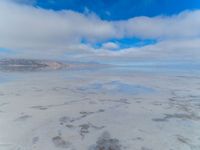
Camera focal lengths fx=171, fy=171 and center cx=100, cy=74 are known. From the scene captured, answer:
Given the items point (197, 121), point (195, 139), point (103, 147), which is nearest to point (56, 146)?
point (103, 147)

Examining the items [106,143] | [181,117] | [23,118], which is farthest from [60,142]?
[181,117]

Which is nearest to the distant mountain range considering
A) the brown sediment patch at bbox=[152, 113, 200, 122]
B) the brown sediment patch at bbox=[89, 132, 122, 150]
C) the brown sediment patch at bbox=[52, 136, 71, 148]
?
the brown sediment patch at bbox=[52, 136, 71, 148]

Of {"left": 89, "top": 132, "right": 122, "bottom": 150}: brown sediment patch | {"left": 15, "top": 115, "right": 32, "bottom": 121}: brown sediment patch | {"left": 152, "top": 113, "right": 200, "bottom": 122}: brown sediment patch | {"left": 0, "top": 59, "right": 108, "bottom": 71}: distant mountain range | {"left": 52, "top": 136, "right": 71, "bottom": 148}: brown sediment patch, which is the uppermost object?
{"left": 152, "top": 113, "right": 200, "bottom": 122}: brown sediment patch

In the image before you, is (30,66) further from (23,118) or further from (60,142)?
(60,142)

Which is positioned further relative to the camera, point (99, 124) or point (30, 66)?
point (30, 66)

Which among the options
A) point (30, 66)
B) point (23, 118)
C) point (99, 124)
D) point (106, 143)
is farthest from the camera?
point (30, 66)

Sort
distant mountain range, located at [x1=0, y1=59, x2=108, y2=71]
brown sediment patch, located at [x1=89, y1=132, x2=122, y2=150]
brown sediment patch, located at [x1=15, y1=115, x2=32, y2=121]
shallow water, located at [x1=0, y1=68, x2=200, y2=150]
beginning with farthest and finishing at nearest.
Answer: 1. distant mountain range, located at [x1=0, y1=59, x2=108, y2=71]
2. brown sediment patch, located at [x1=15, y1=115, x2=32, y2=121]
3. shallow water, located at [x1=0, y1=68, x2=200, y2=150]
4. brown sediment patch, located at [x1=89, y1=132, x2=122, y2=150]

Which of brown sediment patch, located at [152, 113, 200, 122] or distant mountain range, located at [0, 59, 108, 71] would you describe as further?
distant mountain range, located at [0, 59, 108, 71]

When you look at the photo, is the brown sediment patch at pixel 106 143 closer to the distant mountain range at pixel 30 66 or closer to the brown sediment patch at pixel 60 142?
the brown sediment patch at pixel 60 142

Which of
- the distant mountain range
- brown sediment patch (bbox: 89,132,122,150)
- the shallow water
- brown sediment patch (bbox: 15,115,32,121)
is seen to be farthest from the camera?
the distant mountain range

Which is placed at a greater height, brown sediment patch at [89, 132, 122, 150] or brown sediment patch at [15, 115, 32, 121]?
brown sediment patch at [89, 132, 122, 150]

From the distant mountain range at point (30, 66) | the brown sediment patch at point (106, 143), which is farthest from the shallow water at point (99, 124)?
the distant mountain range at point (30, 66)

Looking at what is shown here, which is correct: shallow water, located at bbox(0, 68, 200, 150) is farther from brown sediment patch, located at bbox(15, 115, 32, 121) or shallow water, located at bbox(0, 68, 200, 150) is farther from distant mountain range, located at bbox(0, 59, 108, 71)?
distant mountain range, located at bbox(0, 59, 108, 71)

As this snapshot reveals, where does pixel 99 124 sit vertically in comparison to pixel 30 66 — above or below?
above
